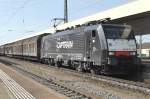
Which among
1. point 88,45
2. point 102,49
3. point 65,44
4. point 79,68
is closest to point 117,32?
point 102,49

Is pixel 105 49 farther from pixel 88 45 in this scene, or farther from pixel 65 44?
pixel 65 44

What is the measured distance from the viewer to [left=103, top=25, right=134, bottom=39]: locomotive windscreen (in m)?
22.2

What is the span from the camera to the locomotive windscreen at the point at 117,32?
22.2 metres

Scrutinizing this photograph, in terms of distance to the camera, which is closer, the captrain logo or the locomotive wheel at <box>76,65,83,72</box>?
the locomotive wheel at <box>76,65,83,72</box>

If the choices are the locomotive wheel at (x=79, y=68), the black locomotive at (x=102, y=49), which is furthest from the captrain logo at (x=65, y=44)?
the locomotive wheel at (x=79, y=68)

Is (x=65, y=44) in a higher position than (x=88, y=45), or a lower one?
higher

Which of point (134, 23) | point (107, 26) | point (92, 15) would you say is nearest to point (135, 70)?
point (107, 26)

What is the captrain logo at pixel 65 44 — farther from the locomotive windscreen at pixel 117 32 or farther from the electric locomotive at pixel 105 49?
the locomotive windscreen at pixel 117 32

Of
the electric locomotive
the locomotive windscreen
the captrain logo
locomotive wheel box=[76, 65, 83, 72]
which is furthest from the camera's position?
the captrain logo

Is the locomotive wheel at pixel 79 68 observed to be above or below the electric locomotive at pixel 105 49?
below

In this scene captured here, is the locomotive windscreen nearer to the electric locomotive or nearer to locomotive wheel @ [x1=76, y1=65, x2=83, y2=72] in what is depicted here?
the electric locomotive

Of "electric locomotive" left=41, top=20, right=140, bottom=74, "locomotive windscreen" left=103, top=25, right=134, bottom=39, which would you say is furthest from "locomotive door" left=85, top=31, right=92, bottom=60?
"locomotive windscreen" left=103, top=25, right=134, bottom=39

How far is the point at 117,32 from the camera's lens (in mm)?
22453

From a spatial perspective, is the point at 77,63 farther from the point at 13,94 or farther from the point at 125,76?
the point at 13,94
